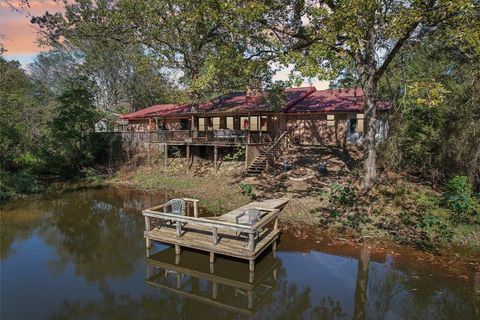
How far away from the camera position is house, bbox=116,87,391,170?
23594 millimetres

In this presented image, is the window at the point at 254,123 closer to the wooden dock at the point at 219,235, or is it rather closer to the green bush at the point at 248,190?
the green bush at the point at 248,190

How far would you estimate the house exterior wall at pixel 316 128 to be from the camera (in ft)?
84.8

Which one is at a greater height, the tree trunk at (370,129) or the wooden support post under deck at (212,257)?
the tree trunk at (370,129)

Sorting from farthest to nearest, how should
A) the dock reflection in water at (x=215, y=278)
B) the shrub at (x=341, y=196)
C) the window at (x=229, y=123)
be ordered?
the window at (x=229, y=123) → the shrub at (x=341, y=196) → the dock reflection in water at (x=215, y=278)

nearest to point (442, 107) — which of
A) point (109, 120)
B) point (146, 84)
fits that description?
point (109, 120)

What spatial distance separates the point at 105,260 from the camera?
11.6m

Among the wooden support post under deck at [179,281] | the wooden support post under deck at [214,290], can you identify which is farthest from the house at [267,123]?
the wooden support post under deck at [214,290]

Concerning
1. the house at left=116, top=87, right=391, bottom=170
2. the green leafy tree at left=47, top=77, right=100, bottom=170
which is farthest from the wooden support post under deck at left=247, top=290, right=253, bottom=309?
the green leafy tree at left=47, top=77, right=100, bottom=170

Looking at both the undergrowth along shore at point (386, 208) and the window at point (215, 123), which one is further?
the window at point (215, 123)

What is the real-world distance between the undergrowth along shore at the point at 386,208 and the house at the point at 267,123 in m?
4.11

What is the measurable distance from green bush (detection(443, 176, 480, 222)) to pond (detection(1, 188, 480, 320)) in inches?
134

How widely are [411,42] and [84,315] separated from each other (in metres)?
16.7

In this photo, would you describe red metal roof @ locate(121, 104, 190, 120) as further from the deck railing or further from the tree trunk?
the tree trunk

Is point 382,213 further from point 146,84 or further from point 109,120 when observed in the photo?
point 146,84
